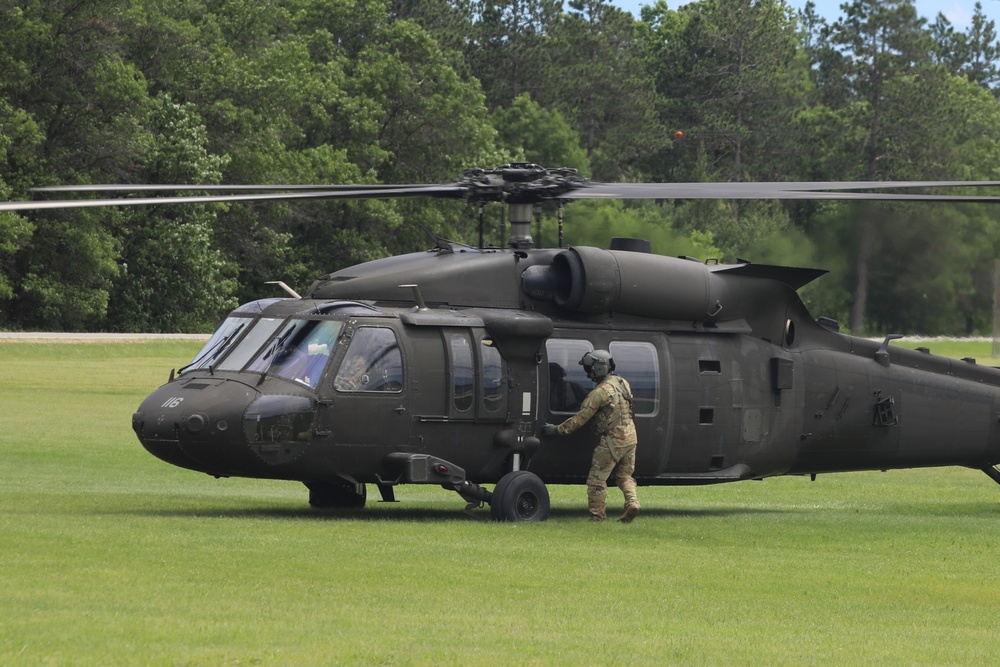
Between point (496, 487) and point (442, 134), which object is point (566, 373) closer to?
point (496, 487)

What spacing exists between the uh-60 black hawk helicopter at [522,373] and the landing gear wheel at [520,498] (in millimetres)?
25

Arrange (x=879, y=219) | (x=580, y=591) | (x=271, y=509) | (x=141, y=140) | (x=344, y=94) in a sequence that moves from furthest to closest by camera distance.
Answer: (x=344, y=94) → (x=141, y=140) → (x=879, y=219) → (x=271, y=509) → (x=580, y=591)

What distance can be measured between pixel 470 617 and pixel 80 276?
5512 cm

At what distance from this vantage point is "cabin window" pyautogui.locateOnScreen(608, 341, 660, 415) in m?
18.8

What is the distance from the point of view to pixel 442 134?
8531 centimetres

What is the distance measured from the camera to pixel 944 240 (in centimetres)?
3105

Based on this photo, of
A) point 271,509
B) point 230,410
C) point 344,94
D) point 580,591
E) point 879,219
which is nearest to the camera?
point 580,591

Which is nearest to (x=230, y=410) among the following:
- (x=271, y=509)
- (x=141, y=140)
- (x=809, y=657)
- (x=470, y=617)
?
(x=271, y=509)

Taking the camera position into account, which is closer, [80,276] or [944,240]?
[944,240]

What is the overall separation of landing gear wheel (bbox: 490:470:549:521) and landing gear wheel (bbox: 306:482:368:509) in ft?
6.06

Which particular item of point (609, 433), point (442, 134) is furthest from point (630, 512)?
point (442, 134)

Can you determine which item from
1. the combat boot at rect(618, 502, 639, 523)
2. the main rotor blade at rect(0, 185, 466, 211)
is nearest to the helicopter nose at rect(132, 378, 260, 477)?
the main rotor blade at rect(0, 185, 466, 211)

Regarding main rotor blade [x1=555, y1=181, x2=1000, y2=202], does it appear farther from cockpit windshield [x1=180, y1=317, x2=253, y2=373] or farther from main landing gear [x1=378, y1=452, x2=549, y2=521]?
cockpit windshield [x1=180, y1=317, x2=253, y2=373]

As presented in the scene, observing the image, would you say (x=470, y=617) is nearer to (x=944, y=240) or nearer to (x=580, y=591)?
(x=580, y=591)
